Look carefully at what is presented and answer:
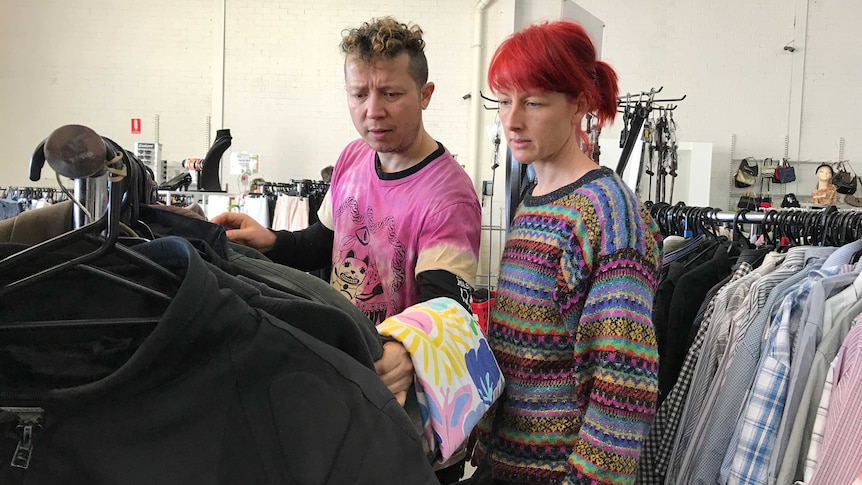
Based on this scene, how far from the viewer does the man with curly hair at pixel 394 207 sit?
1.29 meters

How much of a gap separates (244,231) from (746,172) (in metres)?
7.43

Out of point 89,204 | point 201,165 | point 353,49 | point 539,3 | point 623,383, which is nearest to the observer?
point 89,204

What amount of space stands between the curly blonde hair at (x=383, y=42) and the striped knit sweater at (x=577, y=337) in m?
0.41

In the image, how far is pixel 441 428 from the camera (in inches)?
33.5

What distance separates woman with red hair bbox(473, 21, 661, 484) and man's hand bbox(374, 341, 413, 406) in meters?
0.41

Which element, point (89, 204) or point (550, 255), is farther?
point (550, 255)

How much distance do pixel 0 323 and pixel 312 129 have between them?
7.32 m

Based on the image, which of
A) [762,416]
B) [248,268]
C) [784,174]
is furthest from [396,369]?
[784,174]

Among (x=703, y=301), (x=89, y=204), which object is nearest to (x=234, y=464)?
(x=89, y=204)

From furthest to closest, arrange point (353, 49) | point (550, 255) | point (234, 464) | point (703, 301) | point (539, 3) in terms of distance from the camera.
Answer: point (539, 3) < point (703, 301) < point (353, 49) < point (550, 255) < point (234, 464)

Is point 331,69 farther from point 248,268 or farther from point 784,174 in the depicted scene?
point 248,268

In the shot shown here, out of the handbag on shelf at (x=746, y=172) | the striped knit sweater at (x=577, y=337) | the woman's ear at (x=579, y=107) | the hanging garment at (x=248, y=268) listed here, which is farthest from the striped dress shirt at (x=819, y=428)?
the handbag on shelf at (x=746, y=172)

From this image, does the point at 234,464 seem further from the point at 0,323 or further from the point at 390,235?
the point at 390,235

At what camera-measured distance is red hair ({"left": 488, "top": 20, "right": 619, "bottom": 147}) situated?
121 cm
